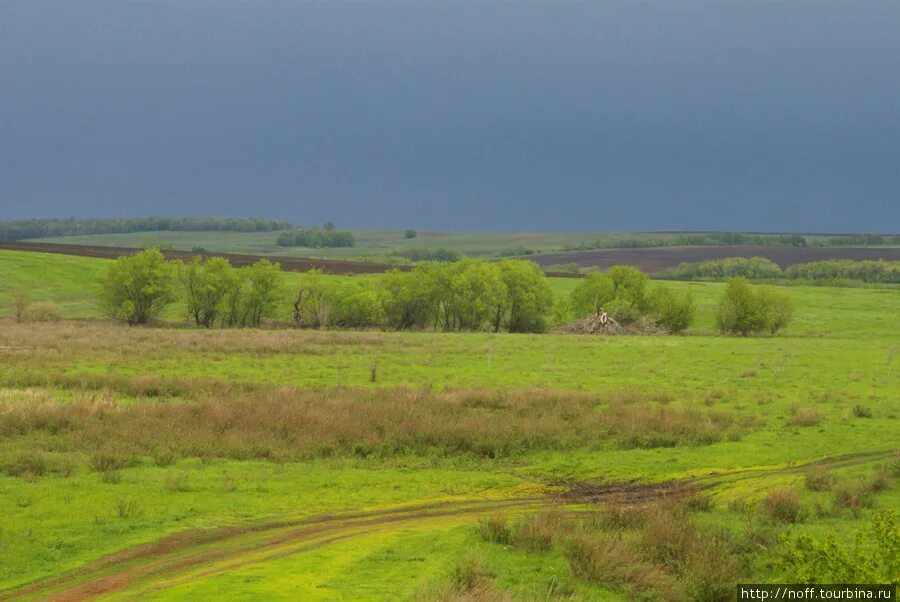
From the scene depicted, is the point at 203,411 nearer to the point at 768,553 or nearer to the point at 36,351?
the point at 768,553

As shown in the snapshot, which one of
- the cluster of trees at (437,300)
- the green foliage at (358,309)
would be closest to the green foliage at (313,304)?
the cluster of trees at (437,300)

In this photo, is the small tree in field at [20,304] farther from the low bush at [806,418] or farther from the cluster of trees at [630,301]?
the low bush at [806,418]

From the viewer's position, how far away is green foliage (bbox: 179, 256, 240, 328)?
81.7 meters

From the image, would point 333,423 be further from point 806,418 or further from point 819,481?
point 806,418

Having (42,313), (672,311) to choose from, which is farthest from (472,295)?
(42,313)

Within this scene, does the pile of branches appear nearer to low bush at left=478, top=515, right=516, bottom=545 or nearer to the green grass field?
the green grass field

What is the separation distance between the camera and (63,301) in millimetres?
91938

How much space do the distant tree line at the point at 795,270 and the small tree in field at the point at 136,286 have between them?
88.6 meters

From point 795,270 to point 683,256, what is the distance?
96.8 feet

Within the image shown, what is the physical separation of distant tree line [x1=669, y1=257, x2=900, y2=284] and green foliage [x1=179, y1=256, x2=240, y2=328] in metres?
83.6

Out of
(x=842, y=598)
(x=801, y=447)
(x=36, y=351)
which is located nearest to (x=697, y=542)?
(x=842, y=598)

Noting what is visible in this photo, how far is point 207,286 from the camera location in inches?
3189

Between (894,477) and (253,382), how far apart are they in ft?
81.8

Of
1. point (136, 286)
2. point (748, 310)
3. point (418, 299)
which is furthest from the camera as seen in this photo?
point (418, 299)
